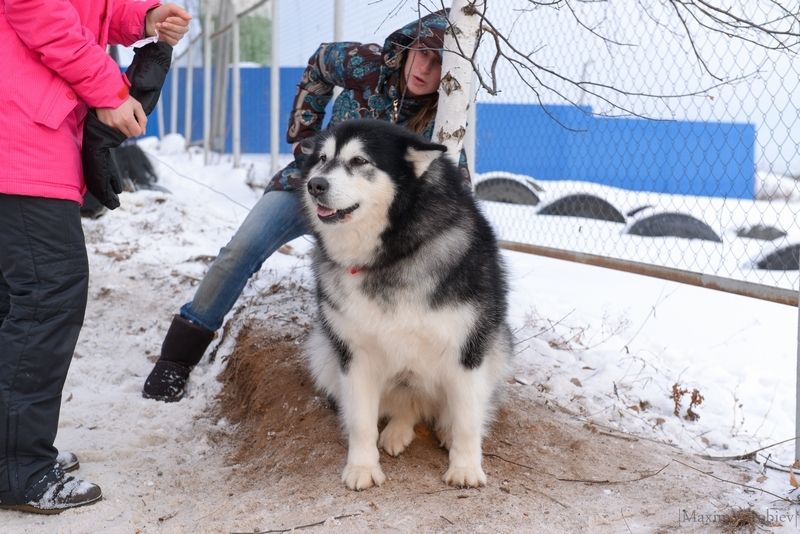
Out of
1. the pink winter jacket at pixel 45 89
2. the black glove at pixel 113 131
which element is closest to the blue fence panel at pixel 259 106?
the black glove at pixel 113 131

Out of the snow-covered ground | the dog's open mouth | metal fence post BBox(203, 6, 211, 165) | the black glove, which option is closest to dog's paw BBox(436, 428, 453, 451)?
the snow-covered ground

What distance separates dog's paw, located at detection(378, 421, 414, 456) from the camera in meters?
2.93

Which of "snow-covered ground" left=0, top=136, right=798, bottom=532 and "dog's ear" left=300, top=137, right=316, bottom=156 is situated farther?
"snow-covered ground" left=0, top=136, right=798, bottom=532

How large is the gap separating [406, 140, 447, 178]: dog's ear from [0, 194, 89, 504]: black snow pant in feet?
3.88

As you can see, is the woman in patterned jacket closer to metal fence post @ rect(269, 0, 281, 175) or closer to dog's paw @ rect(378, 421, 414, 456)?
dog's paw @ rect(378, 421, 414, 456)

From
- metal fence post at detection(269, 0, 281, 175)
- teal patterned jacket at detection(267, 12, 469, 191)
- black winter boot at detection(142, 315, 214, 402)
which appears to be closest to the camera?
teal patterned jacket at detection(267, 12, 469, 191)

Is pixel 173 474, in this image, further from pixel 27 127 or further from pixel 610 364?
pixel 610 364

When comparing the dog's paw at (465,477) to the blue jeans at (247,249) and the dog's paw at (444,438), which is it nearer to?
the dog's paw at (444,438)

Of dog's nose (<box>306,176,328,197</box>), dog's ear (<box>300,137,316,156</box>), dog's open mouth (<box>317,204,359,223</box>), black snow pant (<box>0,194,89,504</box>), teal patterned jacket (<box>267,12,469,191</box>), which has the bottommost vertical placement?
black snow pant (<box>0,194,89,504</box>)

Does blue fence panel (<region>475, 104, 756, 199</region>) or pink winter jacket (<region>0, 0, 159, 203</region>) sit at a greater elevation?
pink winter jacket (<region>0, 0, 159, 203</region>)

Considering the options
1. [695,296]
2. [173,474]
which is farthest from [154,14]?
[695,296]

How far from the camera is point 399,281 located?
260cm

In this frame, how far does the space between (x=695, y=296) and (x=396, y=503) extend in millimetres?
3840

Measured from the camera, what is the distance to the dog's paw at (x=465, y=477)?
267cm
